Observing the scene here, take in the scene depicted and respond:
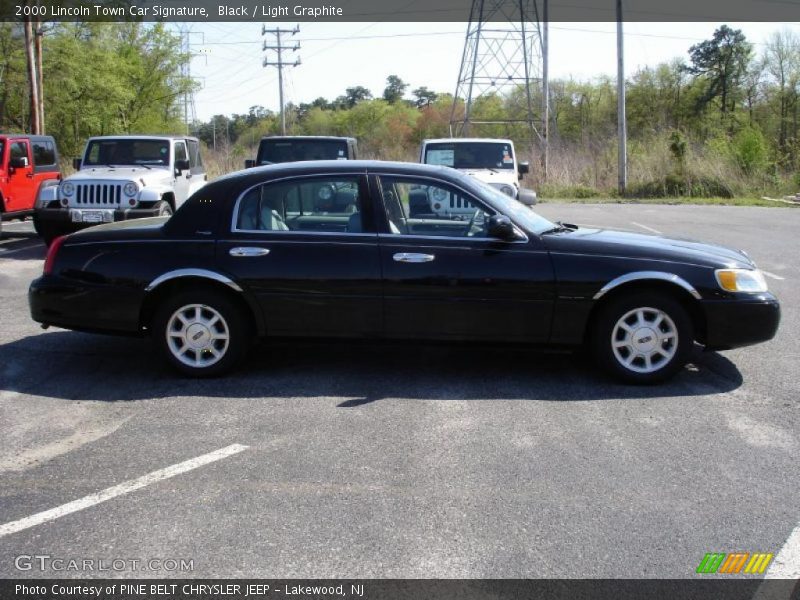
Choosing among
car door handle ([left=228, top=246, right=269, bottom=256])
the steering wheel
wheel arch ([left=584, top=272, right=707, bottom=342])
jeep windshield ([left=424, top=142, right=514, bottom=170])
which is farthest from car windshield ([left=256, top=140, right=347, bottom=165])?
wheel arch ([left=584, top=272, right=707, bottom=342])

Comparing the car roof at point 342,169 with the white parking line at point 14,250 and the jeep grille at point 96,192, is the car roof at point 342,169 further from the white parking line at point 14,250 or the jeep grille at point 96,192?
the white parking line at point 14,250

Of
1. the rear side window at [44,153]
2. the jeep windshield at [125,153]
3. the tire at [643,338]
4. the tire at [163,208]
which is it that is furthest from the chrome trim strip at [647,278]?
the rear side window at [44,153]

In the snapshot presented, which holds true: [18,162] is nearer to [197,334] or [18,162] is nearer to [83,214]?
[83,214]

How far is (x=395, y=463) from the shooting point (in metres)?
4.61

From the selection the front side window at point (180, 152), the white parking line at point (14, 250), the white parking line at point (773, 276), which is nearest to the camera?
the white parking line at point (773, 276)

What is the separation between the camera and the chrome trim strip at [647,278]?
236 inches

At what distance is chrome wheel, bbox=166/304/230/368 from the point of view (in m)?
6.23

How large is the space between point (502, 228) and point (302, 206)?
1531 millimetres

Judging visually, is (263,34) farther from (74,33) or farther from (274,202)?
(274,202)

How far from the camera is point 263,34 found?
5622cm

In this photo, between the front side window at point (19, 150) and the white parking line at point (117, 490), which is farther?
the front side window at point (19, 150)

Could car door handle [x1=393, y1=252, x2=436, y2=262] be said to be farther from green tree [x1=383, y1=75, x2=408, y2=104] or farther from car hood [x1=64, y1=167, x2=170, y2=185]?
green tree [x1=383, y1=75, x2=408, y2=104]

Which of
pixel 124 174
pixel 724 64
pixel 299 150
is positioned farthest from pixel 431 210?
pixel 724 64

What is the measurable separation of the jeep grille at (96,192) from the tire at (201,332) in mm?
7085
